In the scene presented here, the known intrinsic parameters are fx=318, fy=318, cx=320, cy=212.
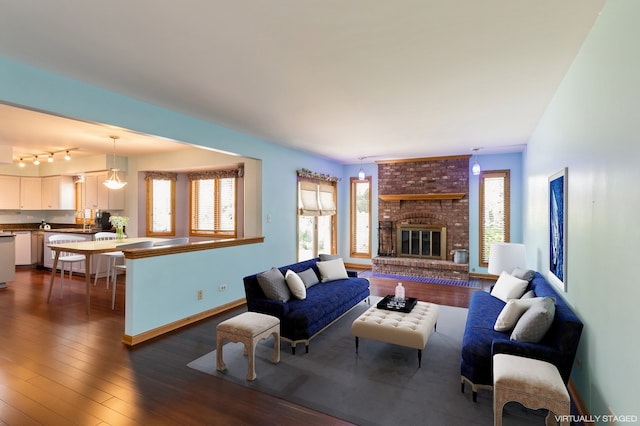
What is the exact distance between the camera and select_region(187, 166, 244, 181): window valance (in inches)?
253

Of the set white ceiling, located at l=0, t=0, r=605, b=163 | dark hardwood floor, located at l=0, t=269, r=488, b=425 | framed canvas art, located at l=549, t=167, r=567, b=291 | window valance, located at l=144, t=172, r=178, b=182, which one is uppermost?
white ceiling, located at l=0, t=0, r=605, b=163

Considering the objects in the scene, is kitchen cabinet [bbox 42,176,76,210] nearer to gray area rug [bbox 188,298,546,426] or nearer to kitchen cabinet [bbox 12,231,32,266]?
kitchen cabinet [bbox 12,231,32,266]

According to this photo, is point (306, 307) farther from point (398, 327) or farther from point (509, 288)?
point (509, 288)

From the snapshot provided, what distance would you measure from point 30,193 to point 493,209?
11.3 meters

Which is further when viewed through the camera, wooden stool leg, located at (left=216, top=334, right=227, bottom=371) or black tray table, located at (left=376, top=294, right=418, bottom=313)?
black tray table, located at (left=376, top=294, right=418, bottom=313)

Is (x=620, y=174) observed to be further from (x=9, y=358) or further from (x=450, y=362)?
(x=9, y=358)

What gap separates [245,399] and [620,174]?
2943 millimetres

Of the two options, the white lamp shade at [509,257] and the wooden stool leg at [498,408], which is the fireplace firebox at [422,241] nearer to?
the white lamp shade at [509,257]

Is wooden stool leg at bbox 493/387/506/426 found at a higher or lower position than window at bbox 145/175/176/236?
lower

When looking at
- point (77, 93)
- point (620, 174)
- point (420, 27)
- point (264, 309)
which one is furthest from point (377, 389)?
point (77, 93)

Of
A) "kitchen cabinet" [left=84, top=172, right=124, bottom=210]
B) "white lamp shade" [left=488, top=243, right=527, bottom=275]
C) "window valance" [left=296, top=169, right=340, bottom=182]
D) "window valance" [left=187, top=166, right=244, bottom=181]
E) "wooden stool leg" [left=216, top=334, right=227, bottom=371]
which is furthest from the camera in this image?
"kitchen cabinet" [left=84, top=172, right=124, bottom=210]

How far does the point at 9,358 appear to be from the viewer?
3.17 metres

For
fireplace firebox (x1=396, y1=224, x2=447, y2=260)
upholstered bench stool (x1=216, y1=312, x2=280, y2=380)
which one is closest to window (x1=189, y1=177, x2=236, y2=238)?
upholstered bench stool (x1=216, y1=312, x2=280, y2=380)

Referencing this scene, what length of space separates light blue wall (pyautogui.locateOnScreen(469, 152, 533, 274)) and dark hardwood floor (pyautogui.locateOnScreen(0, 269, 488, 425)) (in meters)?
5.54
